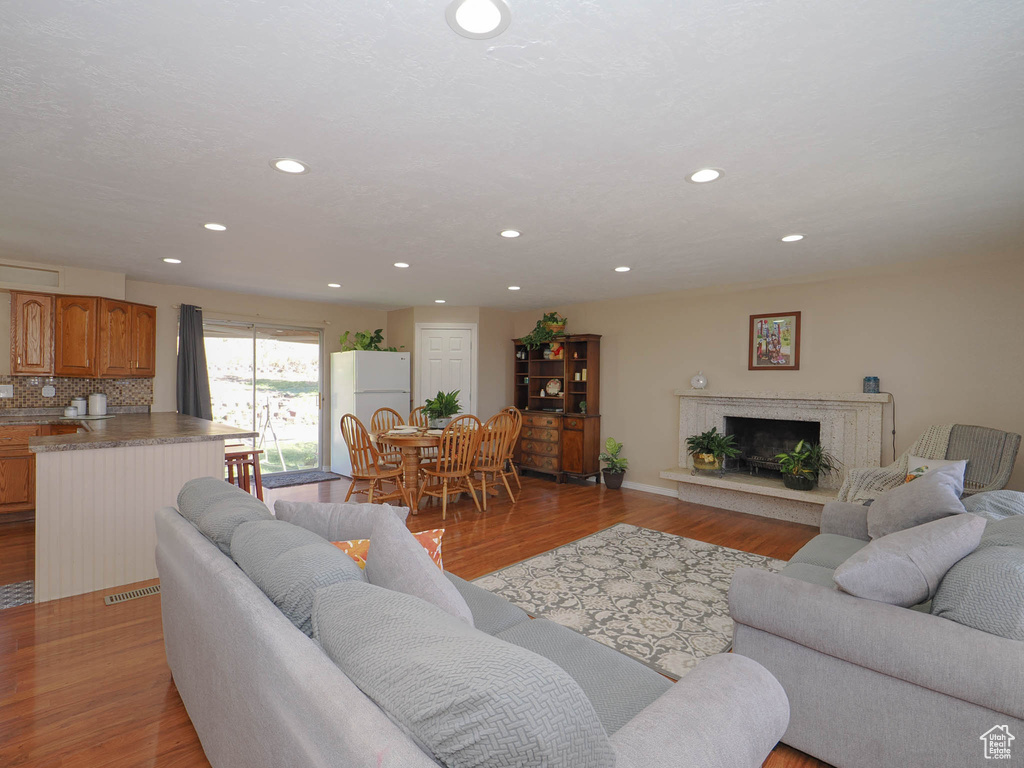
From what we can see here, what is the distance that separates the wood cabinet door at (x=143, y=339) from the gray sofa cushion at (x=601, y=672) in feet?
16.9

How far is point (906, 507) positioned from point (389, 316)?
6.66m

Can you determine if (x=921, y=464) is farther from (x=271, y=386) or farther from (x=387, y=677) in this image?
(x=271, y=386)

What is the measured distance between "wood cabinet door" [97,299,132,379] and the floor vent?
2.71 m

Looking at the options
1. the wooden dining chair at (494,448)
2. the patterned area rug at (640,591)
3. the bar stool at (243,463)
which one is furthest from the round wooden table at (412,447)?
the patterned area rug at (640,591)

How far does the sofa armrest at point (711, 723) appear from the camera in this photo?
0.92m

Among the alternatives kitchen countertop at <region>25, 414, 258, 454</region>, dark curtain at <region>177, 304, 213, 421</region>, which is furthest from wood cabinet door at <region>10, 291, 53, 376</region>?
dark curtain at <region>177, 304, 213, 421</region>

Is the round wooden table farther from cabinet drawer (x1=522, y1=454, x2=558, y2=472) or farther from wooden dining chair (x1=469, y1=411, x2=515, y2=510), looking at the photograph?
cabinet drawer (x1=522, y1=454, x2=558, y2=472)

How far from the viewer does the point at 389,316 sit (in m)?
7.54

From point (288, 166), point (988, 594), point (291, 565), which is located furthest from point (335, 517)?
point (988, 594)

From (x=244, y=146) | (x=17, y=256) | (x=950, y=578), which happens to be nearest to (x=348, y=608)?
(x=950, y=578)

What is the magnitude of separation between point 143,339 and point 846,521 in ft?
20.6

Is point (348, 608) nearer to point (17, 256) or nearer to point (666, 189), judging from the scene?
point (666, 189)

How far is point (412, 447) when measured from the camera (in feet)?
15.3

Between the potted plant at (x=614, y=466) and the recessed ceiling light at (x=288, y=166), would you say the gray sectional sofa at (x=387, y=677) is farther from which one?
the potted plant at (x=614, y=466)
